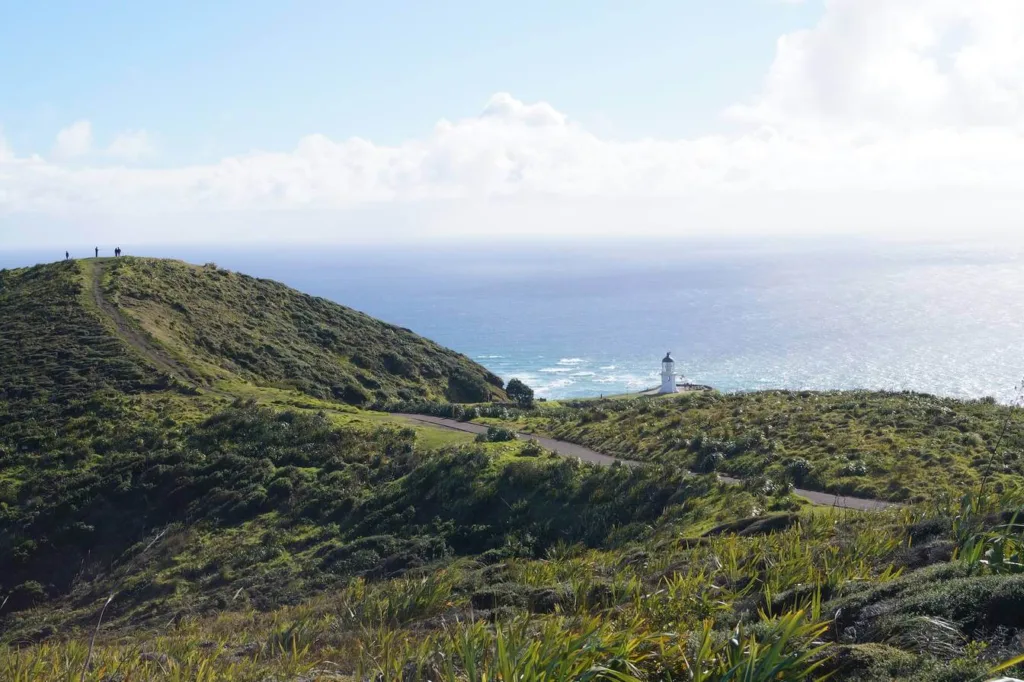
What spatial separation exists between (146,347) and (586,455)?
83.9 ft

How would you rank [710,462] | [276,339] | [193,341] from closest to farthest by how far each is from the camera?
[710,462]
[193,341]
[276,339]

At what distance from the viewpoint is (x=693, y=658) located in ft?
21.1

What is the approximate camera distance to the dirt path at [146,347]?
36.7 meters

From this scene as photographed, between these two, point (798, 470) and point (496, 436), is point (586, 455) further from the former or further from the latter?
point (798, 470)

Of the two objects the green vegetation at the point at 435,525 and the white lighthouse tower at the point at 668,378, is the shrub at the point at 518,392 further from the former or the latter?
the white lighthouse tower at the point at 668,378

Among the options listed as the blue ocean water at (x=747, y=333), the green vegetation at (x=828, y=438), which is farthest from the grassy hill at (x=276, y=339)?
the blue ocean water at (x=747, y=333)

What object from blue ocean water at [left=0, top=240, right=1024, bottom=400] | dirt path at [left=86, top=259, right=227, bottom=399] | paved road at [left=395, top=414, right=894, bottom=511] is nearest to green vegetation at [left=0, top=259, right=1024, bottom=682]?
dirt path at [left=86, top=259, right=227, bottom=399]

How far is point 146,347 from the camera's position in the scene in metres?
39.5

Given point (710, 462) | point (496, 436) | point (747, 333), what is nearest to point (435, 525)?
point (496, 436)

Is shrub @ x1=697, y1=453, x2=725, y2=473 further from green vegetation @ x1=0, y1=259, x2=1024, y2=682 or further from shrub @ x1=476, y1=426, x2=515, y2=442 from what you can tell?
shrub @ x1=476, y1=426, x2=515, y2=442

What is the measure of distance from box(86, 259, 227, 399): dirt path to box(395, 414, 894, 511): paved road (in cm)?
1011

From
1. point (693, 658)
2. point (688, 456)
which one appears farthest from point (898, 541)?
point (688, 456)

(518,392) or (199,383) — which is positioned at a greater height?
(199,383)

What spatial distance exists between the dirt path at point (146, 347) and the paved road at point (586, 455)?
10.1 metres
